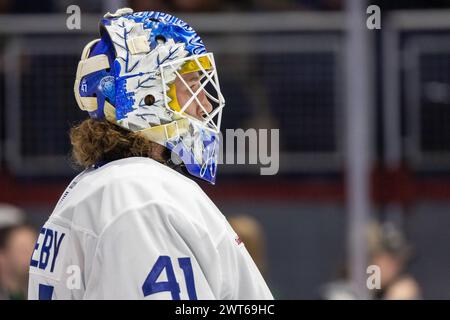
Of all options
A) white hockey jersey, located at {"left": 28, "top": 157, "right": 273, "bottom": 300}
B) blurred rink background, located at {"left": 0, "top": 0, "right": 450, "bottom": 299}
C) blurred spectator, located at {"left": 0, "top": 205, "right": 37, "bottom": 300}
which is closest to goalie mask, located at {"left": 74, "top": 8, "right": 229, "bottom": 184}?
white hockey jersey, located at {"left": 28, "top": 157, "right": 273, "bottom": 300}

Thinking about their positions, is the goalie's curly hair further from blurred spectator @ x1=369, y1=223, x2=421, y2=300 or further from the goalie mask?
blurred spectator @ x1=369, y1=223, x2=421, y2=300

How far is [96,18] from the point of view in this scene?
235 inches

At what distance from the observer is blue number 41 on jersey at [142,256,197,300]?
2205 millimetres

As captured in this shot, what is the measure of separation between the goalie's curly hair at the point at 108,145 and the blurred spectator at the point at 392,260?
298 centimetres

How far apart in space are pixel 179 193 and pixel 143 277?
0.20 meters

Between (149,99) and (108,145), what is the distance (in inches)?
5.5

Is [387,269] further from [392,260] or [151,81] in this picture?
[151,81]

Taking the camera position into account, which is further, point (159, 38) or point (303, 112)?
point (303, 112)

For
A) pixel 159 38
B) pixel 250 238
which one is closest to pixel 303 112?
pixel 250 238

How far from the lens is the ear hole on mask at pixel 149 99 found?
250 cm

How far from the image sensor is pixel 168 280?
7.25ft

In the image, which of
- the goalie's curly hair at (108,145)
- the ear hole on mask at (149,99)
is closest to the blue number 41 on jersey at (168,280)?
the goalie's curly hair at (108,145)

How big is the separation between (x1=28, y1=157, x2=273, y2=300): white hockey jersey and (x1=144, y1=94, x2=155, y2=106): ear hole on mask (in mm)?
158

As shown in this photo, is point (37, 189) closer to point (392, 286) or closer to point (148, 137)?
point (392, 286)
